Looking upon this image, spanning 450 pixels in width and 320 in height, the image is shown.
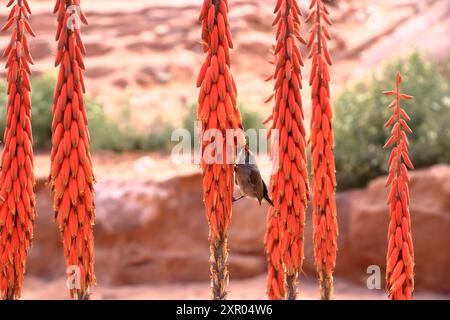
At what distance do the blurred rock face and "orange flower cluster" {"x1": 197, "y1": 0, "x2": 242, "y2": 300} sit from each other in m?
7.61

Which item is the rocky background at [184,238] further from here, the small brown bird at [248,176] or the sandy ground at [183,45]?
the small brown bird at [248,176]

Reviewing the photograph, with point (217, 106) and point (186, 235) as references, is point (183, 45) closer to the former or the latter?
point (186, 235)

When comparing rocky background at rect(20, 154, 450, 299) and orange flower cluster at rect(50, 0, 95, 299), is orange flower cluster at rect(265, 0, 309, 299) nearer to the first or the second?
orange flower cluster at rect(50, 0, 95, 299)

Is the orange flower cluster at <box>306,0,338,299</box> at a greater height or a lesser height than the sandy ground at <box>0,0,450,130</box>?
lesser

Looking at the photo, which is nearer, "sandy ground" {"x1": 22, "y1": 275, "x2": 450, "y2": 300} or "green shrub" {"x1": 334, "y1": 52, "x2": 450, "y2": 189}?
"sandy ground" {"x1": 22, "y1": 275, "x2": 450, "y2": 300}

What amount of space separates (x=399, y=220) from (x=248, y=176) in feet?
1.99

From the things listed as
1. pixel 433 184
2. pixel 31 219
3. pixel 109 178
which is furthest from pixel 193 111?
pixel 31 219

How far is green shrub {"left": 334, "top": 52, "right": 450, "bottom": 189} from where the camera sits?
448 inches

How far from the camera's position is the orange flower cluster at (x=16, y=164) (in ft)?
10.2

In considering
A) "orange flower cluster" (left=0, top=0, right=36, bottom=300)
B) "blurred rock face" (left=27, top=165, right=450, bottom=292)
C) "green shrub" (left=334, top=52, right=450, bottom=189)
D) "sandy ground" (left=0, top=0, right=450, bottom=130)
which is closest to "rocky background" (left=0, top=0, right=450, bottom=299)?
"blurred rock face" (left=27, top=165, right=450, bottom=292)

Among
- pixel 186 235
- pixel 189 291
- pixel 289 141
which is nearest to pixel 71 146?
pixel 289 141

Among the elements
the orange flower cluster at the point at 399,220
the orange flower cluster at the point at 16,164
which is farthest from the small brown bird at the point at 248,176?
the orange flower cluster at the point at 16,164
